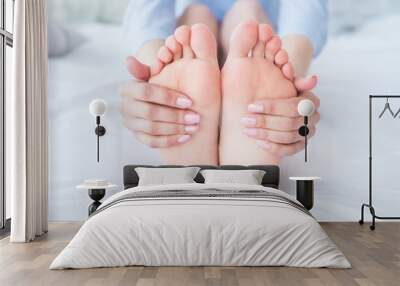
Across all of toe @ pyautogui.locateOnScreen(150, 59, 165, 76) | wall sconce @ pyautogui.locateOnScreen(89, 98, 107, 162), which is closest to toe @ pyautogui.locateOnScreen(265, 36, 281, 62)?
toe @ pyautogui.locateOnScreen(150, 59, 165, 76)

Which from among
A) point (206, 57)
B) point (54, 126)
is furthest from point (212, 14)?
point (54, 126)

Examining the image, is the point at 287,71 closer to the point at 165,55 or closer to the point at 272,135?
the point at 272,135

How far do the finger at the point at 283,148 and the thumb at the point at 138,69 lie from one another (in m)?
1.67

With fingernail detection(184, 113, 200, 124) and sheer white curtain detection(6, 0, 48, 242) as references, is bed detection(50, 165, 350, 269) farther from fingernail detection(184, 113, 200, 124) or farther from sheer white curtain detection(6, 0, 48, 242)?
fingernail detection(184, 113, 200, 124)

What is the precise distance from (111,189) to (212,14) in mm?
2509

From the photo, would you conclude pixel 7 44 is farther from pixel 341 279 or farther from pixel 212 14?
pixel 341 279

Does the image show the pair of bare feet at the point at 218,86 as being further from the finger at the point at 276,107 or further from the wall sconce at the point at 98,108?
the wall sconce at the point at 98,108

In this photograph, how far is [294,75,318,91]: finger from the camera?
24.0ft

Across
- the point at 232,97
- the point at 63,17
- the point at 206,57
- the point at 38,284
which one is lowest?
the point at 38,284

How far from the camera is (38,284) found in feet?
13.2

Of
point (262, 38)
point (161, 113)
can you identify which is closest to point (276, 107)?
point (262, 38)

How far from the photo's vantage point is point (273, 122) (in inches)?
285

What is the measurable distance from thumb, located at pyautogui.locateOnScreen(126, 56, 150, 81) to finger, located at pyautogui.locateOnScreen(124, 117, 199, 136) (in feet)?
1.71

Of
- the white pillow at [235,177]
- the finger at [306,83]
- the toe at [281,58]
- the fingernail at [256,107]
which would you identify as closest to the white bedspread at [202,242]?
the white pillow at [235,177]
